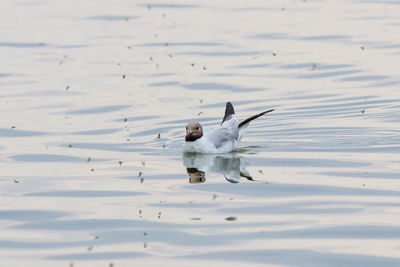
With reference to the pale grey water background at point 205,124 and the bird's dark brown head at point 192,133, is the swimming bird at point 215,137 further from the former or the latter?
the pale grey water background at point 205,124

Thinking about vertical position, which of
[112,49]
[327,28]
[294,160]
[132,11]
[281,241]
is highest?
[132,11]

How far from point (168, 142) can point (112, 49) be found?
938cm

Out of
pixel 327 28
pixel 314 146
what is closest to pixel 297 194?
pixel 314 146

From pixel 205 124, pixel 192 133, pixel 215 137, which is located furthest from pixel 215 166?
pixel 205 124

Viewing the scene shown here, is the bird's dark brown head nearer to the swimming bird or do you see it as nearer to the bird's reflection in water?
the swimming bird

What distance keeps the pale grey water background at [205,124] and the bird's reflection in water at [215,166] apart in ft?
0.20

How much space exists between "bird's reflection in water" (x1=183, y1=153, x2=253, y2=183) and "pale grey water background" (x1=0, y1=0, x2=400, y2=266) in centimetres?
6

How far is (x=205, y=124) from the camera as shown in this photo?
18672mm

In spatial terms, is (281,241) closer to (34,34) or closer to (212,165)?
(212,165)

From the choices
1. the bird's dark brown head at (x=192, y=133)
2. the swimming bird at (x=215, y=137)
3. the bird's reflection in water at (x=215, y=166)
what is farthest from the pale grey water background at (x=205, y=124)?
the bird's dark brown head at (x=192, y=133)

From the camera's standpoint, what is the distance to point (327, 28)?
28500 millimetres

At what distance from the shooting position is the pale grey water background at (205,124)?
1116 centimetres

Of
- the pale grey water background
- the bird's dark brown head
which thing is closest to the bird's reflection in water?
the pale grey water background

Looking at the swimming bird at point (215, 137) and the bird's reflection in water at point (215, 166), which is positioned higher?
the swimming bird at point (215, 137)
